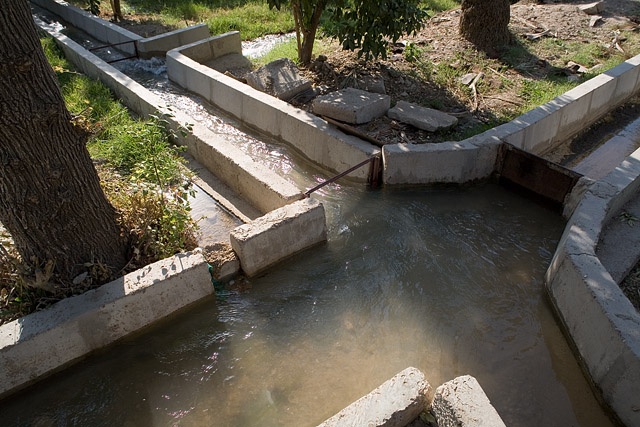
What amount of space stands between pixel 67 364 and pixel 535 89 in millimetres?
7577

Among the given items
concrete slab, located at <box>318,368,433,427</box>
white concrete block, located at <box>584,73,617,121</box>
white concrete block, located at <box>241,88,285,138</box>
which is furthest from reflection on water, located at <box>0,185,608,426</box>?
white concrete block, located at <box>584,73,617,121</box>

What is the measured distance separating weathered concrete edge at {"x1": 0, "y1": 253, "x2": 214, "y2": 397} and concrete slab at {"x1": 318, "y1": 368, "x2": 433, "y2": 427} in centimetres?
176

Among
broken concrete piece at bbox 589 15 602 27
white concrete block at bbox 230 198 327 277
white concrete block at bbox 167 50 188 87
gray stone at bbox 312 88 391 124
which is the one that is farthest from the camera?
broken concrete piece at bbox 589 15 602 27

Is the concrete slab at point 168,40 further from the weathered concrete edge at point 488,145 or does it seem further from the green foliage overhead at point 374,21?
the weathered concrete edge at point 488,145

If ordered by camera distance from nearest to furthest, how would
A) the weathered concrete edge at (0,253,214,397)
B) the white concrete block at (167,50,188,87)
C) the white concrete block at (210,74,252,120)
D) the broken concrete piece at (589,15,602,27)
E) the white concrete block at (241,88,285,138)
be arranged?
the weathered concrete edge at (0,253,214,397)
the white concrete block at (241,88,285,138)
the white concrete block at (210,74,252,120)
the white concrete block at (167,50,188,87)
the broken concrete piece at (589,15,602,27)

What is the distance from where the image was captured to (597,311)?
339 cm

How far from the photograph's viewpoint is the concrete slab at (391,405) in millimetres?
2766

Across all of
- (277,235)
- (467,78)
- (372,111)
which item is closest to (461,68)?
(467,78)

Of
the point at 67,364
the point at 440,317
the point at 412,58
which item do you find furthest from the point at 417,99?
the point at 67,364

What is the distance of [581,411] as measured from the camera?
3342 mm

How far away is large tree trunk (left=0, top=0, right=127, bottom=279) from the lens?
2.94 metres

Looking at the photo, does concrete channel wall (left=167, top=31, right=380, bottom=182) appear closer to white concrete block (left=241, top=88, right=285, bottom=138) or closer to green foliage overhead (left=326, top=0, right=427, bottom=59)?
white concrete block (left=241, top=88, right=285, bottom=138)

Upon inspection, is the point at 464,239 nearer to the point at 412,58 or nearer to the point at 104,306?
the point at 104,306

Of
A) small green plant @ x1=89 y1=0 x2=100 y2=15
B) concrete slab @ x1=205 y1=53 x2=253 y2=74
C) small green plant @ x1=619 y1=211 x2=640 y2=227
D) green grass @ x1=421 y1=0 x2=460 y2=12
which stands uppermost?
green grass @ x1=421 y1=0 x2=460 y2=12
